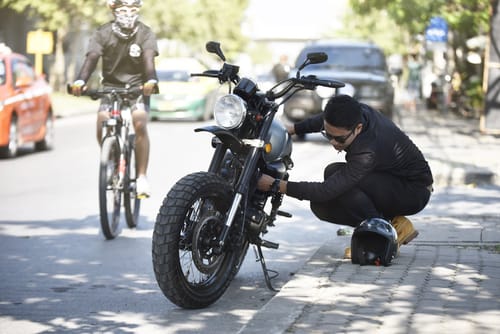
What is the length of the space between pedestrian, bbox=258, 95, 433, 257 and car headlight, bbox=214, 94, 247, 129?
49 cm

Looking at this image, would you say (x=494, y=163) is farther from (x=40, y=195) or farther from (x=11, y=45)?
(x=11, y=45)

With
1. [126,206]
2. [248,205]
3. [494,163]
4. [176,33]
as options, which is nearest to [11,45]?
[176,33]

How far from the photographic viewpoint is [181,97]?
3002cm

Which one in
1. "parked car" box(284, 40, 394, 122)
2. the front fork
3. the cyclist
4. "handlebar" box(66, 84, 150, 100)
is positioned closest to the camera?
the front fork

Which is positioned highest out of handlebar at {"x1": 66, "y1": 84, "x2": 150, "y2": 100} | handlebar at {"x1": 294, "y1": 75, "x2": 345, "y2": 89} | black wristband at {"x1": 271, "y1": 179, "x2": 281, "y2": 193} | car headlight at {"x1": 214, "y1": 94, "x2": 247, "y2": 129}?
handlebar at {"x1": 294, "y1": 75, "x2": 345, "y2": 89}

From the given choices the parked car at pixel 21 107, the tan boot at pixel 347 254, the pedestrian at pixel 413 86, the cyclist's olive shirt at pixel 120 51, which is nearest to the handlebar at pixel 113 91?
the cyclist's olive shirt at pixel 120 51

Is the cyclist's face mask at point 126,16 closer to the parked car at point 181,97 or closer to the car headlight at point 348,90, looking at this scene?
the car headlight at point 348,90

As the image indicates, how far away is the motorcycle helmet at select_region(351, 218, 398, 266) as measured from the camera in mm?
7215

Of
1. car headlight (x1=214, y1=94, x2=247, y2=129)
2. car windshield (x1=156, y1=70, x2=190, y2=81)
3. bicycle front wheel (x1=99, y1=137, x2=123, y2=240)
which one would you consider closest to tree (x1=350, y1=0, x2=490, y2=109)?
car windshield (x1=156, y1=70, x2=190, y2=81)

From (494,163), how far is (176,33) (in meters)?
50.6

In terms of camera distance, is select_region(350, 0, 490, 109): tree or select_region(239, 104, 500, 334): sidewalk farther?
select_region(350, 0, 490, 109): tree

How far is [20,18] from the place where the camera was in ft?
177

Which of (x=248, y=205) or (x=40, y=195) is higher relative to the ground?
(x=248, y=205)

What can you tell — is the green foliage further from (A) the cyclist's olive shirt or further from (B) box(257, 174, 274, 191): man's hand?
(B) box(257, 174, 274, 191): man's hand
